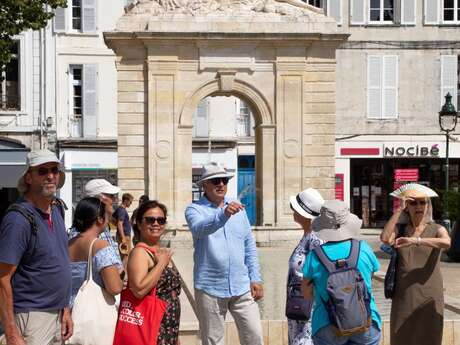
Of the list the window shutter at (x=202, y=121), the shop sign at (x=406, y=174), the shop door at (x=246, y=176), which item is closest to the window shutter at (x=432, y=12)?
the shop sign at (x=406, y=174)

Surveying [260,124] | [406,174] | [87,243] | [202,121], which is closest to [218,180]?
[87,243]

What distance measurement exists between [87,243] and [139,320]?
783 mm

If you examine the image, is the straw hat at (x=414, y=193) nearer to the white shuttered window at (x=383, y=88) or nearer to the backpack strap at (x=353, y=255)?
the backpack strap at (x=353, y=255)

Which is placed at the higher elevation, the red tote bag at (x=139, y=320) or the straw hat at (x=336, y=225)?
the straw hat at (x=336, y=225)

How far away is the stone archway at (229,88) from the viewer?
21.9m

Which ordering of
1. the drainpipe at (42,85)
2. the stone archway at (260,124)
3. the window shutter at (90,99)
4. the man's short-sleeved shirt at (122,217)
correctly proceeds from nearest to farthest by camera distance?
the man's short-sleeved shirt at (122,217), the stone archway at (260,124), the drainpipe at (42,85), the window shutter at (90,99)

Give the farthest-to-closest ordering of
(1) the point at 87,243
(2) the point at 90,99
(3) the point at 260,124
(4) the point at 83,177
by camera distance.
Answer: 1. (2) the point at 90,99
2. (4) the point at 83,177
3. (3) the point at 260,124
4. (1) the point at 87,243

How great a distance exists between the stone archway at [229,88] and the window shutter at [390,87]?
1347cm

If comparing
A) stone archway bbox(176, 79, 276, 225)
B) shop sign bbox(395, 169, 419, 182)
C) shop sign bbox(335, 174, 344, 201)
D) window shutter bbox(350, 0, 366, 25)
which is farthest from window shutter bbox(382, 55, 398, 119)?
stone archway bbox(176, 79, 276, 225)

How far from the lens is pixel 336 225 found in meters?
6.26

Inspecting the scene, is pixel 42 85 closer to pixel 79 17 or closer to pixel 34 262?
pixel 79 17

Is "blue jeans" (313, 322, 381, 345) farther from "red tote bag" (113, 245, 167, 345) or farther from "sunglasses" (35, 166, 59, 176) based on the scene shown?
"sunglasses" (35, 166, 59, 176)

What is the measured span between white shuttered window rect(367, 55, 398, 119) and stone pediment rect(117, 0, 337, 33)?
1343cm

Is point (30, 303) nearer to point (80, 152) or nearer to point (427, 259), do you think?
point (427, 259)
